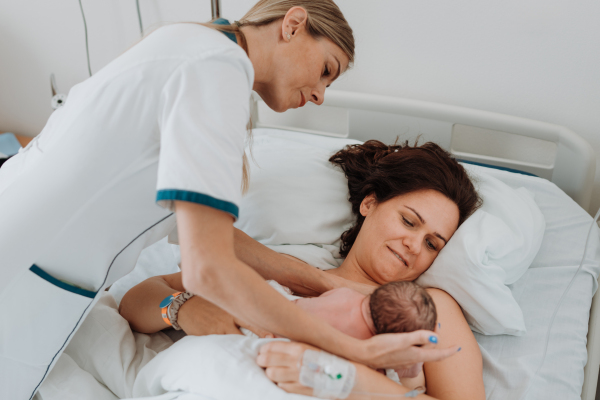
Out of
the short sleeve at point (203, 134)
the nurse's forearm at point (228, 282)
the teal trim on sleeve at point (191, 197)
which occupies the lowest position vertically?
the nurse's forearm at point (228, 282)

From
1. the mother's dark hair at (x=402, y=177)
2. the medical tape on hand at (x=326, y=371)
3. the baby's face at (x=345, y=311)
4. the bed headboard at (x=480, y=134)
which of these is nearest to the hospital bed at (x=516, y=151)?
the bed headboard at (x=480, y=134)

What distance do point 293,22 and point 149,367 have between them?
3.14 feet

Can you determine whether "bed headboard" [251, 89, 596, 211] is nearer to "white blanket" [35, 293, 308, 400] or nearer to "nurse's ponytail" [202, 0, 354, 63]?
"nurse's ponytail" [202, 0, 354, 63]

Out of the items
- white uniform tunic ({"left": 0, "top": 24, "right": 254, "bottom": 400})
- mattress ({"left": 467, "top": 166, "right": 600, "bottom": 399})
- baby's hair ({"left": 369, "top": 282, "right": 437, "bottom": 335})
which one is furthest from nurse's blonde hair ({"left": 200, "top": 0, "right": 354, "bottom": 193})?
mattress ({"left": 467, "top": 166, "right": 600, "bottom": 399})

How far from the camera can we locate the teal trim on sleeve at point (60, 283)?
117 centimetres

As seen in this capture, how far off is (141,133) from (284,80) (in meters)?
0.42

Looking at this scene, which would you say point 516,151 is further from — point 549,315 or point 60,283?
point 60,283

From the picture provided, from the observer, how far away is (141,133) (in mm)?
1052

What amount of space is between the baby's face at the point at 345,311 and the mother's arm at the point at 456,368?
219mm

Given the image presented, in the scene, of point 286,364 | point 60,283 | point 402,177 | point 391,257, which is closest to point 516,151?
point 402,177

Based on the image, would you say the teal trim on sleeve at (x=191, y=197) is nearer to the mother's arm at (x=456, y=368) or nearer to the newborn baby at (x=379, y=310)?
the newborn baby at (x=379, y=310)

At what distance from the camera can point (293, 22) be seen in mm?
1223

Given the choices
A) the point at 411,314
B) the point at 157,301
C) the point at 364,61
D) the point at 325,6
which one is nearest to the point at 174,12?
the point at 364,61

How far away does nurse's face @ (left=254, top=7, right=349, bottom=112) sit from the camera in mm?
1240
